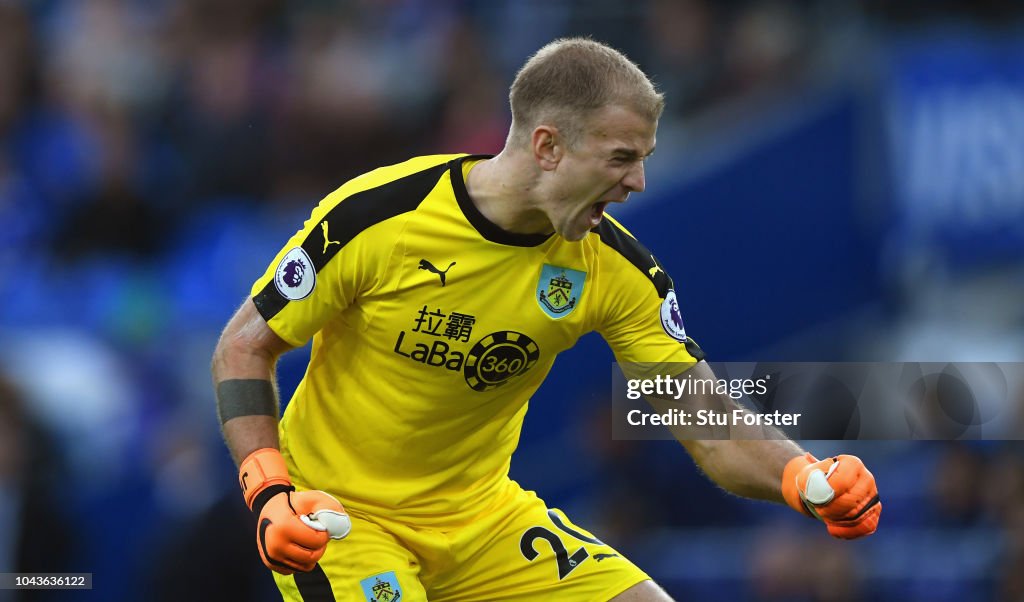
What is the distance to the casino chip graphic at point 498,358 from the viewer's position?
5.16 m

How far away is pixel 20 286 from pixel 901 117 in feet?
20.9

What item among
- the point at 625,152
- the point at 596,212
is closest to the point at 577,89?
the point at 625,152

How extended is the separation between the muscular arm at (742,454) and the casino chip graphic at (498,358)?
57cm

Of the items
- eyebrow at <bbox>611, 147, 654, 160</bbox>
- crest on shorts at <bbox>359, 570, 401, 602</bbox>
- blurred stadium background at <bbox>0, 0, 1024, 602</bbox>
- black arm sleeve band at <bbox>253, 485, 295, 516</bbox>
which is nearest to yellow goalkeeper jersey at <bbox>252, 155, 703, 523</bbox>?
crest on shorts at <bbox>359, 570, 401, 602</bbox>

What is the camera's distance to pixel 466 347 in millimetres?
5137

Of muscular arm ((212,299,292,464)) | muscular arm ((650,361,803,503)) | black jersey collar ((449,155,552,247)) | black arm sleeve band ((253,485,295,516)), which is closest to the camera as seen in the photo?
black arm sleeve band ((253,485,295,516))

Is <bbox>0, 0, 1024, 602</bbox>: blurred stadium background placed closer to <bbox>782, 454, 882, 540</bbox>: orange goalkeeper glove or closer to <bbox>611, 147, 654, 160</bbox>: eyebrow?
<bbox>782, 454, 882, 540</bbox>: orange goalkeeper glove

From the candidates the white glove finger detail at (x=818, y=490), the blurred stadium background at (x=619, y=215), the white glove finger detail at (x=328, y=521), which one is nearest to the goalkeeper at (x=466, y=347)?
the white glove finger detail at (x=818, y=490)

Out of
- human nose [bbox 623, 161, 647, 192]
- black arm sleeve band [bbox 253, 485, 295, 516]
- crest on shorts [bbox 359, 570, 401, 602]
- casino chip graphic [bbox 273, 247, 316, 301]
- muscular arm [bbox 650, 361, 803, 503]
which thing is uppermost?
human nose [bbox 623, 161, 647, 192]

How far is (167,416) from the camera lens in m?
10.2

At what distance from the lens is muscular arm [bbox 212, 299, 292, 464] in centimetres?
492

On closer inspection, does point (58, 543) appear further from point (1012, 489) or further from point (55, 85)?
point (1012, 489)

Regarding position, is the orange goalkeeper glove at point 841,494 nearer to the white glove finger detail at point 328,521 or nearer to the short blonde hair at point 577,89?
the short blonde hair at point 577,89

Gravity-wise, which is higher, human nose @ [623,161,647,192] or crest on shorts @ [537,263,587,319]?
human nose @ [623,161,647,192]
